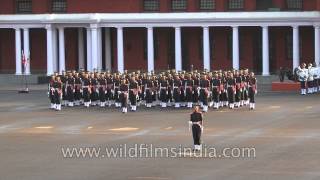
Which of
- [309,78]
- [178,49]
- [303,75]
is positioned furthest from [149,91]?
[178,49]

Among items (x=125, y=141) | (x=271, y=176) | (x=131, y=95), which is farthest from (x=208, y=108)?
(x=271, y=176)

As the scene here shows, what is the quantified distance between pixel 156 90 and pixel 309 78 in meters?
11.2

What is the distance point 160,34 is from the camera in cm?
6575

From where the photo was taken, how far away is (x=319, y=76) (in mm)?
47938

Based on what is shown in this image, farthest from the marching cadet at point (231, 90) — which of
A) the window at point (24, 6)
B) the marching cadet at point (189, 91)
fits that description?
the window at point (24, 6)

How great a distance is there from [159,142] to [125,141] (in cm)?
114

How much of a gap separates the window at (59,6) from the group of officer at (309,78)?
24.9 metres

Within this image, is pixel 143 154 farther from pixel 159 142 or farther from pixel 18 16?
pixel 18 16

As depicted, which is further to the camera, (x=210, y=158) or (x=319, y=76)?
(x=319, y=76)

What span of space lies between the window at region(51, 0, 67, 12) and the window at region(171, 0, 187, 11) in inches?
344

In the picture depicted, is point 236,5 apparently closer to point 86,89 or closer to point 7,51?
point 7,51

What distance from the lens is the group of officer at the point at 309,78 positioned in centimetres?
Result: 4619

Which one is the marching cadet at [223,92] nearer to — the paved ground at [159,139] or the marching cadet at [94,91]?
the paved ground at [159,139]

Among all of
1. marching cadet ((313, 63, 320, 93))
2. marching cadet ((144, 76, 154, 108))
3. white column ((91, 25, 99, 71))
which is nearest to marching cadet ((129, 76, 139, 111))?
marching cadet ((144, 76, 154, 108))
